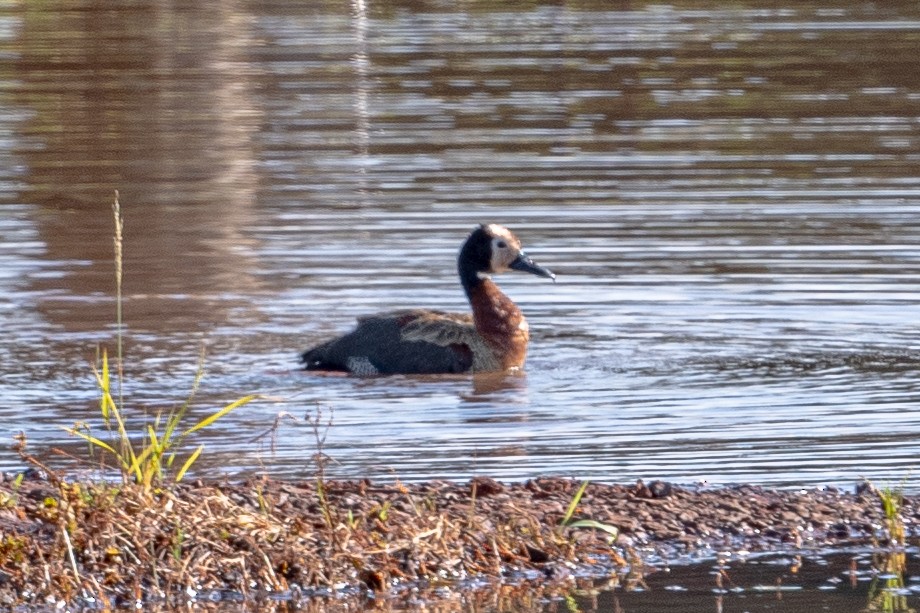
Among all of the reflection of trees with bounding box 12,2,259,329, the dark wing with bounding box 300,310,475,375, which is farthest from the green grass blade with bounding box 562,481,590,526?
the reflection of trees with bounding box 12,2,259,329

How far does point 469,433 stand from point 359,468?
1139 millimetres

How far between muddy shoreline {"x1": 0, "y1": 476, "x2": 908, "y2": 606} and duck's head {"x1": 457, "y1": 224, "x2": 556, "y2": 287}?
4.39 m

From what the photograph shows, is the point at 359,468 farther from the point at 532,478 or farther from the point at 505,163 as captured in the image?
the point at 505,163

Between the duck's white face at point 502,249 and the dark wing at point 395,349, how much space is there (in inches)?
26.0

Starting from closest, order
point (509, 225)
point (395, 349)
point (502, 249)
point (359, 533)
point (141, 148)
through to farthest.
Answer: point (359, 533) → point (395, 349) → point (502, 249) → point (509, 225) → point (141, 148)

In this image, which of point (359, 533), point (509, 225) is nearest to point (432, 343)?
point (509, 225)

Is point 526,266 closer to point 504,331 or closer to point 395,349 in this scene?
point 504,331

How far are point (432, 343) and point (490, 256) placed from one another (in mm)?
869

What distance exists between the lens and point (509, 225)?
1616 cm

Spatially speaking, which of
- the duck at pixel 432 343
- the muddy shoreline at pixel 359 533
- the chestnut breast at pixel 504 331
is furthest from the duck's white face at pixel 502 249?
the muddy shoreline at pixel 359 533

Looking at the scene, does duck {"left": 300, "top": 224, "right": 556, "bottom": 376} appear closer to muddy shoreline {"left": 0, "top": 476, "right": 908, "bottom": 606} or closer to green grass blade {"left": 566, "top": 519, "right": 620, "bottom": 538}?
muddy shoreline {"left": 0, "top": 476, "right": 908, "bottom": 606}

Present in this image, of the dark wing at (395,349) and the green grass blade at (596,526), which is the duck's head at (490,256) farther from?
the green grass blade at (596,526)

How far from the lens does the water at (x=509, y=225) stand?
10.4 m

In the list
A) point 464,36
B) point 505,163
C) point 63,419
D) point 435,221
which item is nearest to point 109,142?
point 505,163
